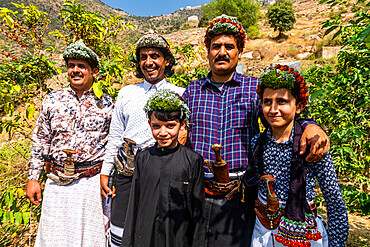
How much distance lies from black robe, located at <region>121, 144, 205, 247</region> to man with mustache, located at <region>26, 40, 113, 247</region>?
2.06 ft

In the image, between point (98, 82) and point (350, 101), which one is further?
point (350, 101)

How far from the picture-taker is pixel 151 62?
2049 mm

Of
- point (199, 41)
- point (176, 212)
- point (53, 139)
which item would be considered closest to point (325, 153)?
point (176, 212)

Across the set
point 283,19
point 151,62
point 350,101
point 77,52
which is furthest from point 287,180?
point 283,19

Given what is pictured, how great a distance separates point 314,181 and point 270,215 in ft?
1.22

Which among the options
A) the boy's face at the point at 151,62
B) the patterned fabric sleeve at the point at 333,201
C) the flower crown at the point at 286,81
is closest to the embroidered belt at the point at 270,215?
the patterned fabric sleeve at the point at 333,201

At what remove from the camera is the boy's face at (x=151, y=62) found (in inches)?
80.2

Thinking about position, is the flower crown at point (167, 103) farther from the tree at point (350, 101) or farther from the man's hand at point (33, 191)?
the man's hand at point (33, 191)

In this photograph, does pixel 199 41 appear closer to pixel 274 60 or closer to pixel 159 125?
pixel 274 60

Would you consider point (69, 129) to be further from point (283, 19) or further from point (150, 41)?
point (283, 19)

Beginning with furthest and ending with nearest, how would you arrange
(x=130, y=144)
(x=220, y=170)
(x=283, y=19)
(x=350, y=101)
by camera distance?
(x=283, y=19) < (x=350, y=101) < (x=130, y=144) < (x=220, y=170)

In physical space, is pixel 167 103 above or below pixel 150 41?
below

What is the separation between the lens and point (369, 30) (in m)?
0.92

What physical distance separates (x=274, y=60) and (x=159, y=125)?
20162mm
